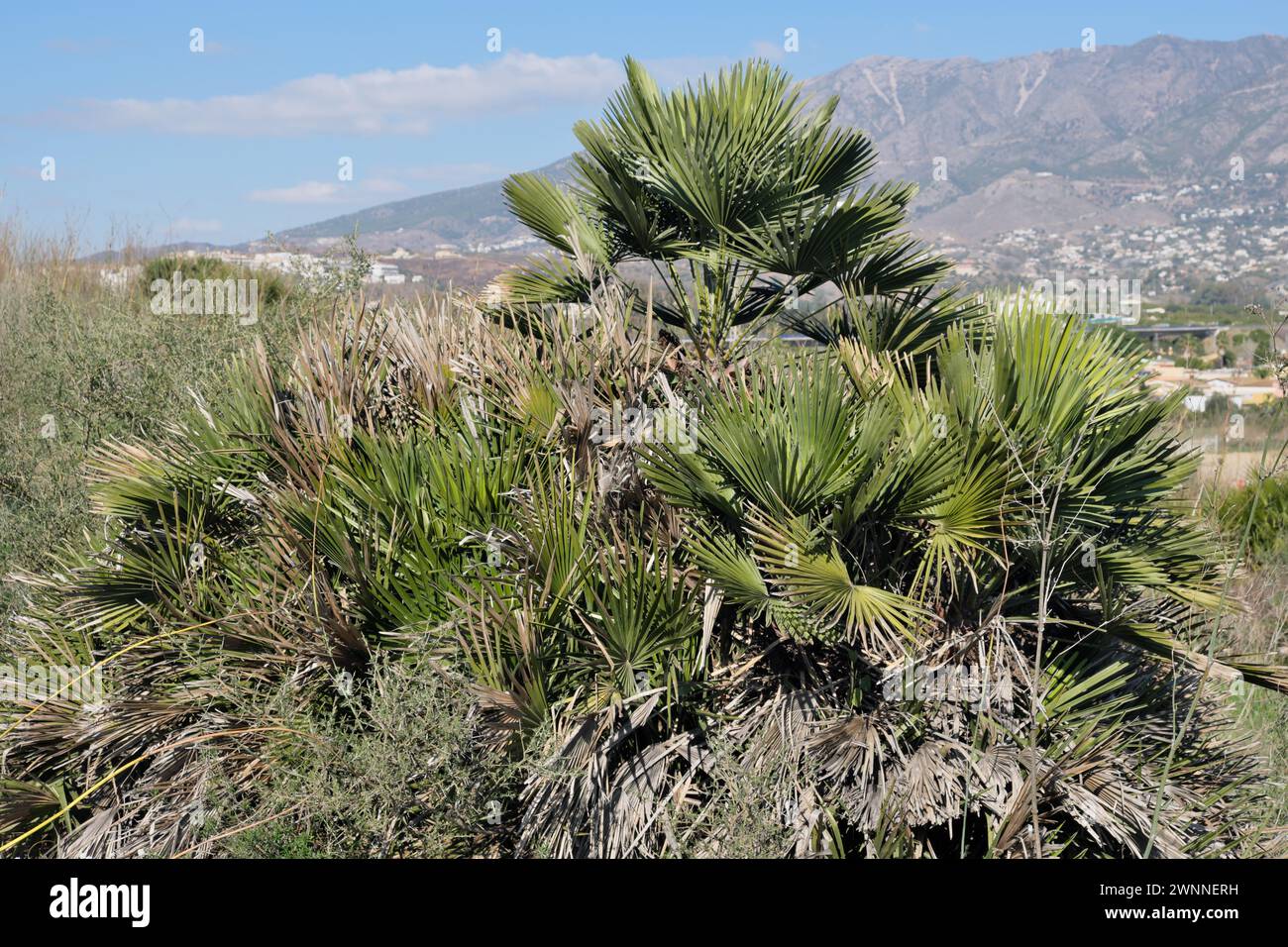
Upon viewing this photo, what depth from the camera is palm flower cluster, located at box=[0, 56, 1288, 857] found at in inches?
146

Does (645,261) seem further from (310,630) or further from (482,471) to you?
(310,630)

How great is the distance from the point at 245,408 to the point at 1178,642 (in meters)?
4.56

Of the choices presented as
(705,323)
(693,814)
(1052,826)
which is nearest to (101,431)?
(705,323)

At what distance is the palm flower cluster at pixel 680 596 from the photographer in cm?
371

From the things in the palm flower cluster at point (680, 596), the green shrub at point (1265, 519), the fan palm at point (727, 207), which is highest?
the fan palm at point (727, 207)

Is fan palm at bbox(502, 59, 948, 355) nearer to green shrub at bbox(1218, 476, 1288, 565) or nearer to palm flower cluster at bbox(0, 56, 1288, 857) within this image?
palm flower cluster at bbox(0, 56, 1288, 857)

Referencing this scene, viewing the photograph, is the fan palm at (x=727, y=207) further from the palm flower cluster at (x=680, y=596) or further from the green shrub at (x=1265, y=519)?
the green shrub at (x=1265, y=519)

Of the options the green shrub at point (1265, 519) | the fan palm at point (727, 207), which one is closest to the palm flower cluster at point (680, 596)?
the fan palm at point (727, 207)

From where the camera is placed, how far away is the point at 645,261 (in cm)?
539

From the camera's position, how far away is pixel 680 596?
12.8ft

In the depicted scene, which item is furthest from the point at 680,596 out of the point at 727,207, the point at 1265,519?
A: the point at 1265,519

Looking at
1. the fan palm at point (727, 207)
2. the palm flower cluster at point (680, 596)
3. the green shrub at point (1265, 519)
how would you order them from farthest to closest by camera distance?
1. the green shrub at point (1265, 519)
2. the fan palm at point (727, 207)
3. the palm flower cluster at point (680, 596)

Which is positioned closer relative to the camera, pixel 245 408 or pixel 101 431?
pixel 245 408

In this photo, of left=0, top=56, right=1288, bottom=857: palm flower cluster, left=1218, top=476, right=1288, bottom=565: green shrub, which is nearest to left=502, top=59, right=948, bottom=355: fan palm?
left=0, top=56, right=1288, bottom=857: palm flower cluster
